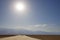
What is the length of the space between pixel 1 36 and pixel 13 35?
334 mm

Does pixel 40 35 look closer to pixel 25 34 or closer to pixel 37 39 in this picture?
pixel 37 39

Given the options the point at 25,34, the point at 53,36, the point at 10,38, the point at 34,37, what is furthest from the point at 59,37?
the point at 10,38

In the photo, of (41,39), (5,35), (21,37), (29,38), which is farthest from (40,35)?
(5,35)

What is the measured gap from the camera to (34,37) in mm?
2752

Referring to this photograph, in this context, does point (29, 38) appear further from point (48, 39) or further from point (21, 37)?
point (48, 39)

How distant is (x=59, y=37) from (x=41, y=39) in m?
0.52

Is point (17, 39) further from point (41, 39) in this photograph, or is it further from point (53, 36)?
point (53, 36)

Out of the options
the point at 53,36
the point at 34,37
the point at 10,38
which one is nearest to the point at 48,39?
the point at 53,36

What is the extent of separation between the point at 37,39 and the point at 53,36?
1.52 feet

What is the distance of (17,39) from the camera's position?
2.66 meters

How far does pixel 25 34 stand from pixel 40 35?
0.42 metres

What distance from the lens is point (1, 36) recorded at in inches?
105

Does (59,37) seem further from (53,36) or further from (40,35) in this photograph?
(40,35)

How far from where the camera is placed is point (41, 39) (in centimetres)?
273
